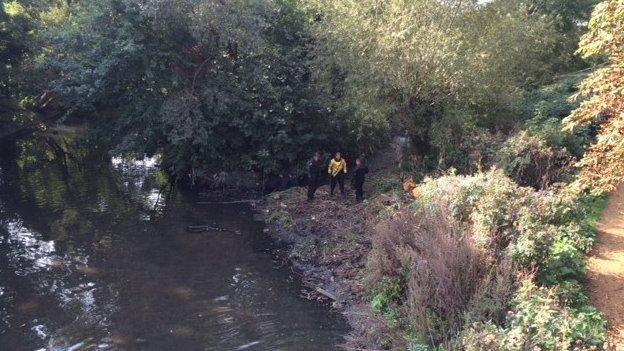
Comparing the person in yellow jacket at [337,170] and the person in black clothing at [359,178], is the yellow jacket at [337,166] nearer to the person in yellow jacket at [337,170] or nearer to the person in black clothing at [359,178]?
the person in yellow jacket at [337,170]

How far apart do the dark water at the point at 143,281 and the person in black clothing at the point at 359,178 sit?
Result: 3.38 m

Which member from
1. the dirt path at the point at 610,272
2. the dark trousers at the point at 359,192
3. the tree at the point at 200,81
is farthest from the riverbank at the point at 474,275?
the tree at the point at 200,81

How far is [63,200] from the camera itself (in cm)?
1833

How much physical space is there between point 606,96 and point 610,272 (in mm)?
3304

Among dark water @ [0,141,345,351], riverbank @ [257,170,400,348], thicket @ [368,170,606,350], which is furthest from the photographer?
riverbank @ [257,170,400,348]

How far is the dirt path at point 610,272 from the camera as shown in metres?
7.54

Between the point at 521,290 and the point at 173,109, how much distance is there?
1281 centimetres

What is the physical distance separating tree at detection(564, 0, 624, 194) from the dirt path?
1.76m

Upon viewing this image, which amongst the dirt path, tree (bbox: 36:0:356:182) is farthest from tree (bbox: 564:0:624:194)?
tree (bbox: 36:0:356:182)

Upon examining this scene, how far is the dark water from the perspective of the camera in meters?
9.13

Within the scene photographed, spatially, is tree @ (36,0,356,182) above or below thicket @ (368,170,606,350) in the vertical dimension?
above

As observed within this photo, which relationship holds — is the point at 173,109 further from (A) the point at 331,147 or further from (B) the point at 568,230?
(B) the point at 568,230

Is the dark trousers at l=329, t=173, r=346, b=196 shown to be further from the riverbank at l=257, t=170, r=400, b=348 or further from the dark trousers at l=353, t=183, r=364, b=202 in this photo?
the dark trousers at l=353, t=183, r=364, b=202

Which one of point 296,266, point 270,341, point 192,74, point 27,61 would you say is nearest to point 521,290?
point 270,341
